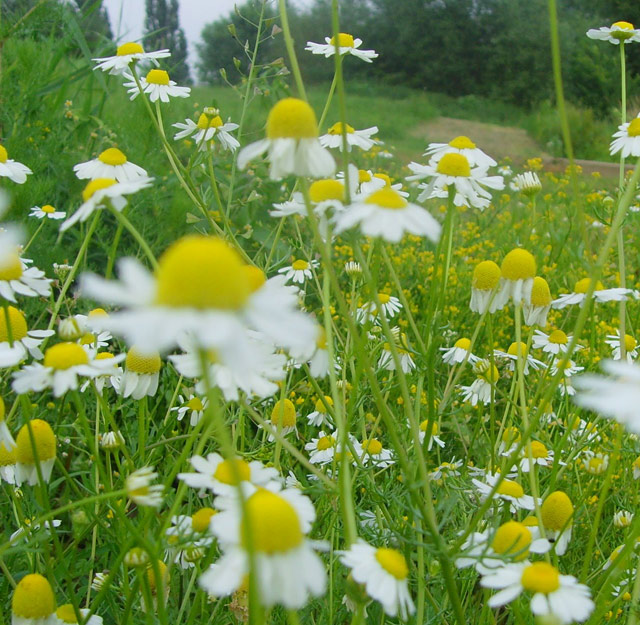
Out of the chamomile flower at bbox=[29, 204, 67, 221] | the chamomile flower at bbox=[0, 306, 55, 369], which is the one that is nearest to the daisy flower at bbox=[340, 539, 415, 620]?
the chamomile flower at bbox=[0, 306, 55, 369]

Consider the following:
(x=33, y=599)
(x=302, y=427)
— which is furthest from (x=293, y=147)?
(x=302, y=427)

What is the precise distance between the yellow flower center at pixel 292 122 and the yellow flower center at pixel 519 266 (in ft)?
1.39

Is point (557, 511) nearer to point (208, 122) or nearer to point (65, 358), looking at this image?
point (65, 358)

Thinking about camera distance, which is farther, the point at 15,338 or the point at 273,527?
the point at 15,338

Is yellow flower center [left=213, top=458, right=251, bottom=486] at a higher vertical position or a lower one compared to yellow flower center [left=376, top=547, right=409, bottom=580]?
higher

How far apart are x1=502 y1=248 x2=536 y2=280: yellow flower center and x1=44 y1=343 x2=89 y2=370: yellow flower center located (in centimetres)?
61

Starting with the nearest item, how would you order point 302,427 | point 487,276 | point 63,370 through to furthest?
point 63,370 → point 487,276 → point 302,427

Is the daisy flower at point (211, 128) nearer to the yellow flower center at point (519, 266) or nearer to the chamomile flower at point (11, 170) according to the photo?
the chamomile flower at point (11, 170)

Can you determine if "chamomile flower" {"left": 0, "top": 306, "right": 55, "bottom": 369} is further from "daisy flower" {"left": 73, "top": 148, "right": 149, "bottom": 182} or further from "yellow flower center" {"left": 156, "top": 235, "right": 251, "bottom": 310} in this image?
"yellow flower center" {"left": 156, "top": 235, "right": 251, "bottom": 310}

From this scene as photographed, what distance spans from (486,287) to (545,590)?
1.82 feet

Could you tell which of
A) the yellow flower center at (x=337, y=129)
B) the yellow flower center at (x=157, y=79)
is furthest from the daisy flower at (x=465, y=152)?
the yellow flower center at (x=157, y=79)

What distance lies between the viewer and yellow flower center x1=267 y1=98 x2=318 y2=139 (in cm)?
80

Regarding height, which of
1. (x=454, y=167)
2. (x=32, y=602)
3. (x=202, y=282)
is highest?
(x=202, y=282)

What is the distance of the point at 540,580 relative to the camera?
0.71 m
